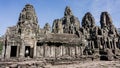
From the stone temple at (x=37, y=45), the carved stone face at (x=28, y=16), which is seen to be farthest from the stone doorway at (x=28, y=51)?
the carved stone face at (x=28, y=16)

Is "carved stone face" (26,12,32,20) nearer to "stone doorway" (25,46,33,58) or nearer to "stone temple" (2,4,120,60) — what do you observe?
"stone temple" (2,4,120,60)

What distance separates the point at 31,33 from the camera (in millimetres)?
28016

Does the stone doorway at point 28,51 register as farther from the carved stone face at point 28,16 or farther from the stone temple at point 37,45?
the carved stone face at point 28,16

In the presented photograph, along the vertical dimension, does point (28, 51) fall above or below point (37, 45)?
below

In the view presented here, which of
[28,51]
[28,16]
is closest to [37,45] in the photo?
[28,51]

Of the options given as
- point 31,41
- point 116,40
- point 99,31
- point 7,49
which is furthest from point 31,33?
point 116,40

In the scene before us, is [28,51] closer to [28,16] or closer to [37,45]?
[37,45]

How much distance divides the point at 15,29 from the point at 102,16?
47.4 metres

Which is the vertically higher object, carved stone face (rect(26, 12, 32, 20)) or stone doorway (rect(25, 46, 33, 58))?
carved stone face (rect(26, 12, 32, 20))

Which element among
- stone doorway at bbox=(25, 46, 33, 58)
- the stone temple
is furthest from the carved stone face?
stone doorway at bbox=(25, 46, 33, 58)

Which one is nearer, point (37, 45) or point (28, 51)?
point (37, 45)

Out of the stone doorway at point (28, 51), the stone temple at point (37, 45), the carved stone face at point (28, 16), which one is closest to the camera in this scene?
the stone temple at point (37, 45)

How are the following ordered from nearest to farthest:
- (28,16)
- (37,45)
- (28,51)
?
(37,45) → (28,51) → (28,16)

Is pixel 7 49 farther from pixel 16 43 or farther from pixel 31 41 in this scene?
pixel 31 41
